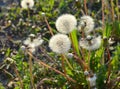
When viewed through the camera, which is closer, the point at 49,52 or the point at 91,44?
the point at 91,44

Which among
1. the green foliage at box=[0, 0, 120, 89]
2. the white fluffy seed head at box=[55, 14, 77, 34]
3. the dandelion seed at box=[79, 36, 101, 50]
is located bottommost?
the green foliage at box=[0, 0, 120, 89]

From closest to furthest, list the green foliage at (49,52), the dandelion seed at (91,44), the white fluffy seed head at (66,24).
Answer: the dandelion seed at (91,44), the white fluffy seed head at (66,24), the green foliage at (49,52)

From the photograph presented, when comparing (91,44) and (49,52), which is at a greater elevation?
(91,44)

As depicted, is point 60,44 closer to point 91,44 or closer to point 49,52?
point 91,44

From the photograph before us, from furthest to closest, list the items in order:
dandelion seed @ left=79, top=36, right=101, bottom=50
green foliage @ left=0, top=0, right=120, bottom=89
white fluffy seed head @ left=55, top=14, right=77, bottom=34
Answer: green foliage @ left=0, top=0, right=120, bottom=89
white fluffy seed head @ left=55, top=14, right=77, bottom=34
dandelion seed @ left=79, top=36, right=101, bottom=50

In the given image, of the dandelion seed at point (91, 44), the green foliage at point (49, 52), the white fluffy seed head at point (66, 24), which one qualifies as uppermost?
Result: the white fluffy seed head at point (66, 24)

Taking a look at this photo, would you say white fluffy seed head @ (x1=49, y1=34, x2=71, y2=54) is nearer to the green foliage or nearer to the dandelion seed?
the dandelion seed

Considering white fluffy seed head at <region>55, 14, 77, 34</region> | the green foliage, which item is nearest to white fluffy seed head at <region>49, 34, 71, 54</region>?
white fluffy seed head at <region>55, 14, 77, 34</region>

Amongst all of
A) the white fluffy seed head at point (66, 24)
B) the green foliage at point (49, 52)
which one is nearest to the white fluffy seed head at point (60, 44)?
the white fluffy seed head at point (66, 24)

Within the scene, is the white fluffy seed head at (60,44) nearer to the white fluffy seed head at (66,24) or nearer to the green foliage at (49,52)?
the white fluffy seed head at (66,24)

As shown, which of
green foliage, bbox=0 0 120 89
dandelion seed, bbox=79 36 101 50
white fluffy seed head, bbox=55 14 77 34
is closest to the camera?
dandelion seed, bbox=79 36 101 50

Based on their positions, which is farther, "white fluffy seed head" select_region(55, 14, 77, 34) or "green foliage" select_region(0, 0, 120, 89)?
"green foliage" select_region(0, 0, 120, 89)

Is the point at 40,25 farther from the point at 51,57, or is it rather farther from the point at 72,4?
the point at 51,57

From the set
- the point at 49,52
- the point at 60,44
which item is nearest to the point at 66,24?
the point at 60,44
